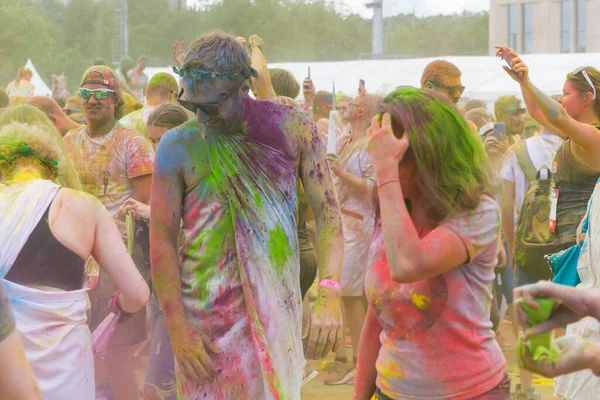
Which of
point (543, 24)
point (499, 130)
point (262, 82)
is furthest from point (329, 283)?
point (543, 24)

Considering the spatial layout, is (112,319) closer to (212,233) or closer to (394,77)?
(212,233)

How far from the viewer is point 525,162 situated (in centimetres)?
795

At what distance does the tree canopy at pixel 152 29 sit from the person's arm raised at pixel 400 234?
27.8 meters

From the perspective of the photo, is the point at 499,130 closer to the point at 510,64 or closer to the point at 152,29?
the point at 510,64

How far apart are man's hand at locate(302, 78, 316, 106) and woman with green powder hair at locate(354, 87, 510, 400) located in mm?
6453

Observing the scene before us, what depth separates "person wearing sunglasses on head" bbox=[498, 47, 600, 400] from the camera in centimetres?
454

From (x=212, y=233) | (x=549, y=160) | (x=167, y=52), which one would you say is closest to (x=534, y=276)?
(x=549, y=160)

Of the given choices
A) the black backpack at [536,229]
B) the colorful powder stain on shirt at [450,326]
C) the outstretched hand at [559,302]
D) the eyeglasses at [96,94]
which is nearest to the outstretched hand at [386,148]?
the colorful powder stain on shirt at [450,326]

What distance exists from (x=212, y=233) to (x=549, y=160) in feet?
14.4

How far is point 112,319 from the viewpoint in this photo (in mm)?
5281

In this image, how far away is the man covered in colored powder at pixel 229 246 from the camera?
4.00m

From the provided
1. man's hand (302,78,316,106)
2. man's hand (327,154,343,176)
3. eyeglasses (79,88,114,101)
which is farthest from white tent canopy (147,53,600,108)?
eyeglasses (79,88,114,101)

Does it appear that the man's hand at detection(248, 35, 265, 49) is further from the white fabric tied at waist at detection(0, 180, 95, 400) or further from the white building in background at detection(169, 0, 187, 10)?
the white building in background at detection(169, 0, 187, 10)

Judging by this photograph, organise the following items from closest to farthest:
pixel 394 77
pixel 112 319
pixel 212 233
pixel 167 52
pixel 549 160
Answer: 1. pixel 212 233
2. pixel 112 319
3. pixel 549 160
4. pixel 394 77
5. pixel 167 52
